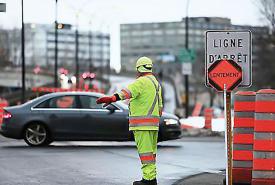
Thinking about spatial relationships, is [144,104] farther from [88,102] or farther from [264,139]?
[88,102]

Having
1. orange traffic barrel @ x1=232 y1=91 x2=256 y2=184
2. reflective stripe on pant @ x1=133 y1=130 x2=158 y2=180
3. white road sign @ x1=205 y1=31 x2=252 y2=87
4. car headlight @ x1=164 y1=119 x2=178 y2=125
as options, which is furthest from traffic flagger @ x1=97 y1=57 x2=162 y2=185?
car headlight @ x1=164 y1=119 x2=178 y2=125

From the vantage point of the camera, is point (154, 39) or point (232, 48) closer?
point (232, 48)

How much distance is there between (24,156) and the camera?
528 inches

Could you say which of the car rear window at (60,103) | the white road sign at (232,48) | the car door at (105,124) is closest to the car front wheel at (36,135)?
the car rear window at (60,103)

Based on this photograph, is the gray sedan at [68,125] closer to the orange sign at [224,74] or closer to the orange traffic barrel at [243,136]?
the orange traffic barrel at [243,136]

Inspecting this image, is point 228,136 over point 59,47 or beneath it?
beneath

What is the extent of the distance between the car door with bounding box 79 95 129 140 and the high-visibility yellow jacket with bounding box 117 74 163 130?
7.05m

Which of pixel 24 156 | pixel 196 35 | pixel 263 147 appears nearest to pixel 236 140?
pixel 263 147

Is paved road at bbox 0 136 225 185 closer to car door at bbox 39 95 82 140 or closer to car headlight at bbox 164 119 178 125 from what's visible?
car door at bbox 39 95 82 140

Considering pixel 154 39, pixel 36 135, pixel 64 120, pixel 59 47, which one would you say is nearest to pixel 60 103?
pixel 64 120

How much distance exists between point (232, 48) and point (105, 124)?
26.8ft

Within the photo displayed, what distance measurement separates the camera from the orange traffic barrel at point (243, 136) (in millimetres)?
9414

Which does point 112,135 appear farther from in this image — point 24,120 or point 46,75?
point 46,75

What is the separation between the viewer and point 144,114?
9.02 metres
